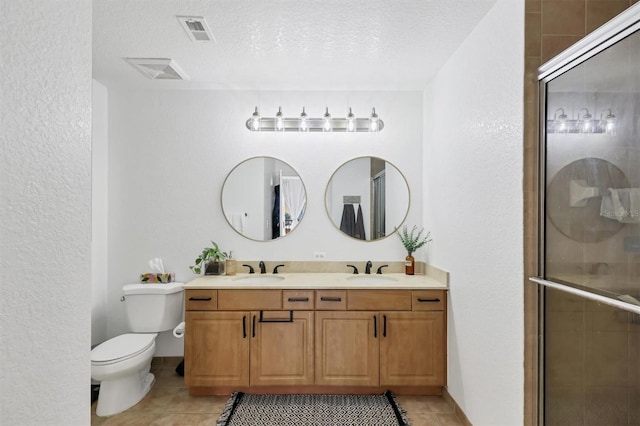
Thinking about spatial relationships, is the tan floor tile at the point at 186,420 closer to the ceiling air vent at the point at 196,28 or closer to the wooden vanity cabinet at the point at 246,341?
the wooden vanity cabinet at the point at 246,341

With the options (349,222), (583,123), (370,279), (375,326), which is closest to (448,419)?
(375,326)

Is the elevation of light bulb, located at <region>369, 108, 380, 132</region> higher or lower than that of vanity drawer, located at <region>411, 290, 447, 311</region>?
higher

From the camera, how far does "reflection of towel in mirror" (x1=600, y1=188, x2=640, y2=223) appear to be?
1.28 m

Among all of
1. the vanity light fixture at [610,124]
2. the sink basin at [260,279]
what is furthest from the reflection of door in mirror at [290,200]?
the vanity light fixture at [610,124]

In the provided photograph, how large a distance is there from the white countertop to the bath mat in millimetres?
826

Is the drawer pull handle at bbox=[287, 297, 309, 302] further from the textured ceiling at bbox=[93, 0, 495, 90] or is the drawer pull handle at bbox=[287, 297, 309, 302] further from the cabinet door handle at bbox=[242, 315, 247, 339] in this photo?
the textured ceiling at bbox=[93, 0, 495, 90]

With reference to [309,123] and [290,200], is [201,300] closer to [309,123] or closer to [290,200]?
[290,200]

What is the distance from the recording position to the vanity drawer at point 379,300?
Result: 2.80 meters

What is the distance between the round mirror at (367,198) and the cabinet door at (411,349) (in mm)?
857

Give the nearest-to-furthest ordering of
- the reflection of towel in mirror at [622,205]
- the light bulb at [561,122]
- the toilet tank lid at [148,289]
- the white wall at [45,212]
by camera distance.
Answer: the white wall at [45,212]
the reflection of towel in mirror at [622,205]
the light bulb at [561,122]
the toilet tank lid at [148,289]

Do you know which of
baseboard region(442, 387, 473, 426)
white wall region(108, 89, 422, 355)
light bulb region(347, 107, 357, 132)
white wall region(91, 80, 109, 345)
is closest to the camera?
baseboard region(442, 387, 473, 426)

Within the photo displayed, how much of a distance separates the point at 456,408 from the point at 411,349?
476 mm

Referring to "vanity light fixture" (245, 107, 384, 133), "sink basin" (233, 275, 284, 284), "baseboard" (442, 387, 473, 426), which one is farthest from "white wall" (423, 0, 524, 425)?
"sink basin" (233, 275, 284, 284)

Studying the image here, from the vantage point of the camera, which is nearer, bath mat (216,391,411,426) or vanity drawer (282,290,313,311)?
bath mat (216,391,411,426)
